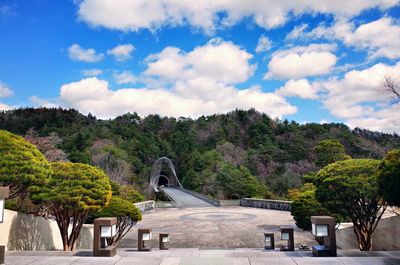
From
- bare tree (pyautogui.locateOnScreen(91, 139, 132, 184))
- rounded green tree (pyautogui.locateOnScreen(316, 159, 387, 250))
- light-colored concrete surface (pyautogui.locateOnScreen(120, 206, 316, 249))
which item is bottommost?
light-colored concrete surface (pyautogui.locateOnScreen(120, 206, 316, 249))

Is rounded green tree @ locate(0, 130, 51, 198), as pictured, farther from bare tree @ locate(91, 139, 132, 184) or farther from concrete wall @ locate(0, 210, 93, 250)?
bare tree @ locate(91, 139, 132, 184)

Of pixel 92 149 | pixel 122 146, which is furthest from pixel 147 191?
pixel 122 146

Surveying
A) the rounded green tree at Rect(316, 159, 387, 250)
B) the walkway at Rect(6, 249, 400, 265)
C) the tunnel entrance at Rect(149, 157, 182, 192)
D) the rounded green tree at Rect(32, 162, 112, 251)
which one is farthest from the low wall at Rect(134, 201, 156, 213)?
the tunnel entrance at Rect(149, 157, 182, 192)

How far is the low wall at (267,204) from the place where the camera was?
72.7 feet

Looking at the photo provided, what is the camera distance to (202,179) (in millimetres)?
38344

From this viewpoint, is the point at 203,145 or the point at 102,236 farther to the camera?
the point at 203,145

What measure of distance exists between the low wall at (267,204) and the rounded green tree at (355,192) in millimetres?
12989

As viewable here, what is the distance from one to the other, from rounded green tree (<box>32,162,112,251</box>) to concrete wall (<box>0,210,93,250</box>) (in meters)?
0.72

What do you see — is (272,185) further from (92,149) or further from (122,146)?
(122,146)

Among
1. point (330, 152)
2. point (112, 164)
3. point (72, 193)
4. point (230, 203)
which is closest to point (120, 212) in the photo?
point (72, 193)

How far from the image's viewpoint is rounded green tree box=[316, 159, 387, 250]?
8219 millimetres

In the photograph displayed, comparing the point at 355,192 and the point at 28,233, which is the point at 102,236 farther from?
the point at 355,192

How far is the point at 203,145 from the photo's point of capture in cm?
5856

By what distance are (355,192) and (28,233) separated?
8554 mm
